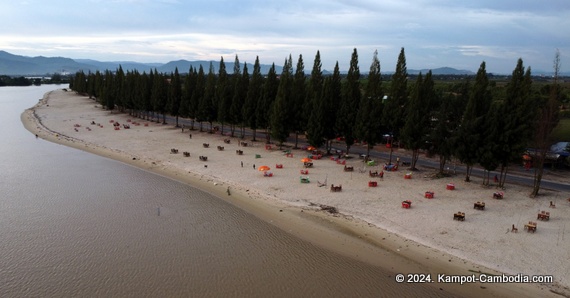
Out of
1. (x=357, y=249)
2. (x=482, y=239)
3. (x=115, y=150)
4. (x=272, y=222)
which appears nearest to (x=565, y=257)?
(x=482, y=239)

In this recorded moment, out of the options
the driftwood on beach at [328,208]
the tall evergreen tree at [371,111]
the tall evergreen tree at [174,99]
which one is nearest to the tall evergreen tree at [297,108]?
the tall evergreen tree at [371,111]

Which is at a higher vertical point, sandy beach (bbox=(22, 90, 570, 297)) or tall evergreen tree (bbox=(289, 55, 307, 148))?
tall evergreen tree (bbox=(289, 55, 307, 148))

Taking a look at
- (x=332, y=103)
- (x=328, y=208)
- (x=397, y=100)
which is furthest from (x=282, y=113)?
(x=328, y=208)

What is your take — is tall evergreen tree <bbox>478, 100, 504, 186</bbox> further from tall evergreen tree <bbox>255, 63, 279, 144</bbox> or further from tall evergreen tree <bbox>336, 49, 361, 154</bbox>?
tall evergreen tree <bbox>255, 63, 279, 144</bbox>

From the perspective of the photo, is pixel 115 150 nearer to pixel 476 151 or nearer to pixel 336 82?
pixel 336 82

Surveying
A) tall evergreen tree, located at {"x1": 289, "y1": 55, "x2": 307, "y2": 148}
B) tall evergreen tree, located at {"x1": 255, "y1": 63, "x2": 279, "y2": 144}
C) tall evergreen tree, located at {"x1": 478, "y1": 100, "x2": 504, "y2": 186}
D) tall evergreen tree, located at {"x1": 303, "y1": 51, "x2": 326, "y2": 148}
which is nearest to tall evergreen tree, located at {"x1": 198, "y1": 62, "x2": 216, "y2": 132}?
tall evergreen tree, located at {"x1": 255, "y1": 63, "x2": 279, "y2": 144}

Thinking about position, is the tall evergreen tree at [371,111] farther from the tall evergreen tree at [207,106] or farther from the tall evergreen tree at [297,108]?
the tall evergreen tree at [207,106]
